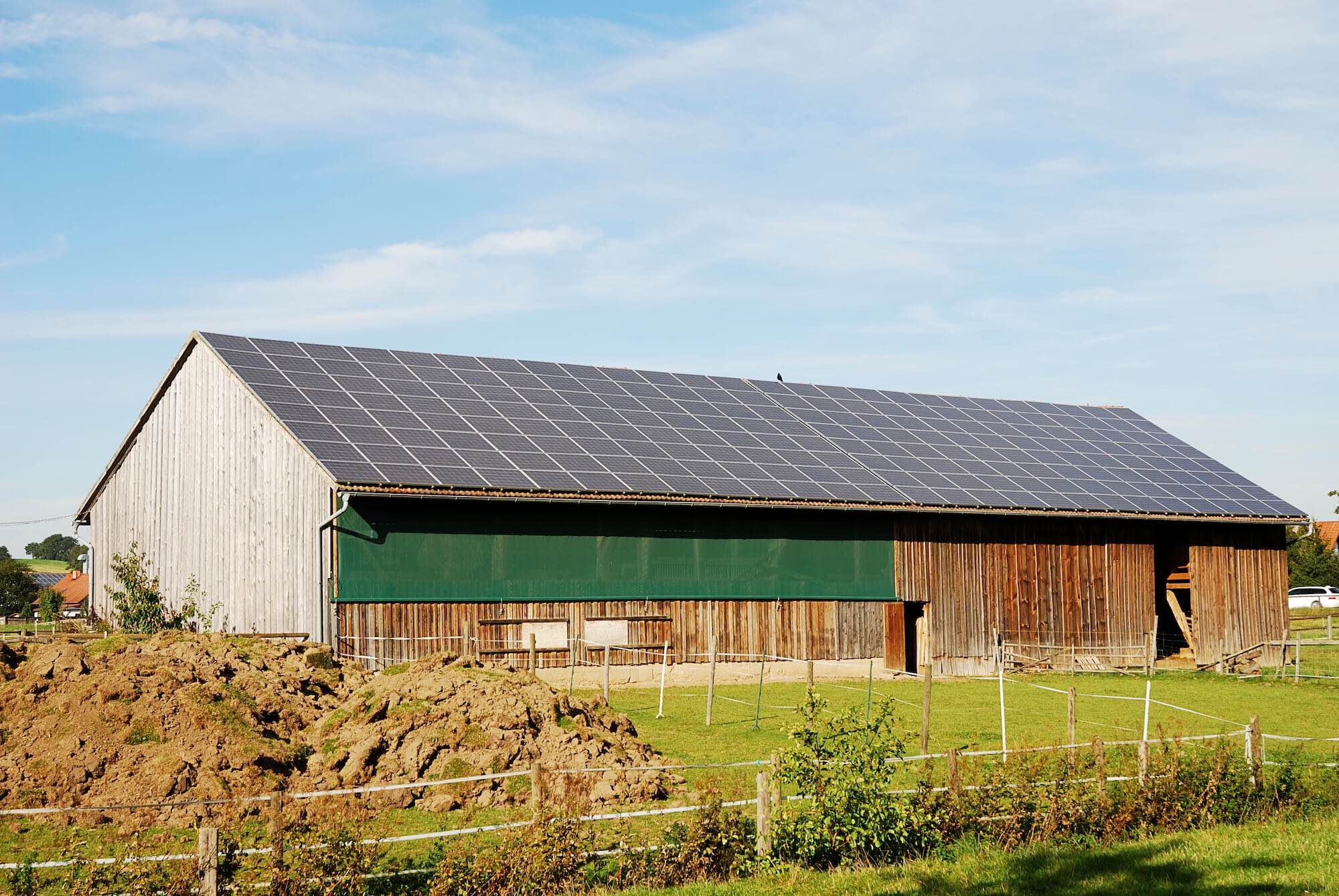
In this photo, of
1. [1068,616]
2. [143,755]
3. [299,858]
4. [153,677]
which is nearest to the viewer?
[299,858]

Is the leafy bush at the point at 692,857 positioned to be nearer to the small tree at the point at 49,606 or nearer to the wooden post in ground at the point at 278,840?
the wooden post in ground at the point at 278,840

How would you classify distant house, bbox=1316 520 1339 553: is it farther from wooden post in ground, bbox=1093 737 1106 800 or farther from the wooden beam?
wooden post in ground, bbox=1093 737 1106 800

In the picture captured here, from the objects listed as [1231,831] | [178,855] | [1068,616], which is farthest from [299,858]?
[1068,616]

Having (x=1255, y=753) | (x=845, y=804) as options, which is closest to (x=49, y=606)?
(x=845, y=804)

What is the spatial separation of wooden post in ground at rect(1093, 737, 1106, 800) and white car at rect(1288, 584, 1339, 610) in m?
63.8

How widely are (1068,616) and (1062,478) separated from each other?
4336 mm

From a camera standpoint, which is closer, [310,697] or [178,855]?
[178,855]

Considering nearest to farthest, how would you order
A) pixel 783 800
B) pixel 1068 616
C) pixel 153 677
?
pixel 783 800 → pixel 153 677 → pixel 1068 616

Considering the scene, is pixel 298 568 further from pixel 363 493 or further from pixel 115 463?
pixel 115 463

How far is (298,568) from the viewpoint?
2955 cm

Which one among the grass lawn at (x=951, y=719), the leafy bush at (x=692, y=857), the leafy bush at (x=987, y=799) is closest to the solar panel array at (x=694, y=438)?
the grass lawn at (x=951, y=719)

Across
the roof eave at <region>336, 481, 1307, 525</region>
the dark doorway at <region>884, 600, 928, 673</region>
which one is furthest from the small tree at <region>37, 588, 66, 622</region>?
the dark doorway at <region>884, 600, 928, 673</region>

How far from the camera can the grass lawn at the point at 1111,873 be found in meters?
12.8

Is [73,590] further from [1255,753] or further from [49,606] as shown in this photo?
[1255,753]
